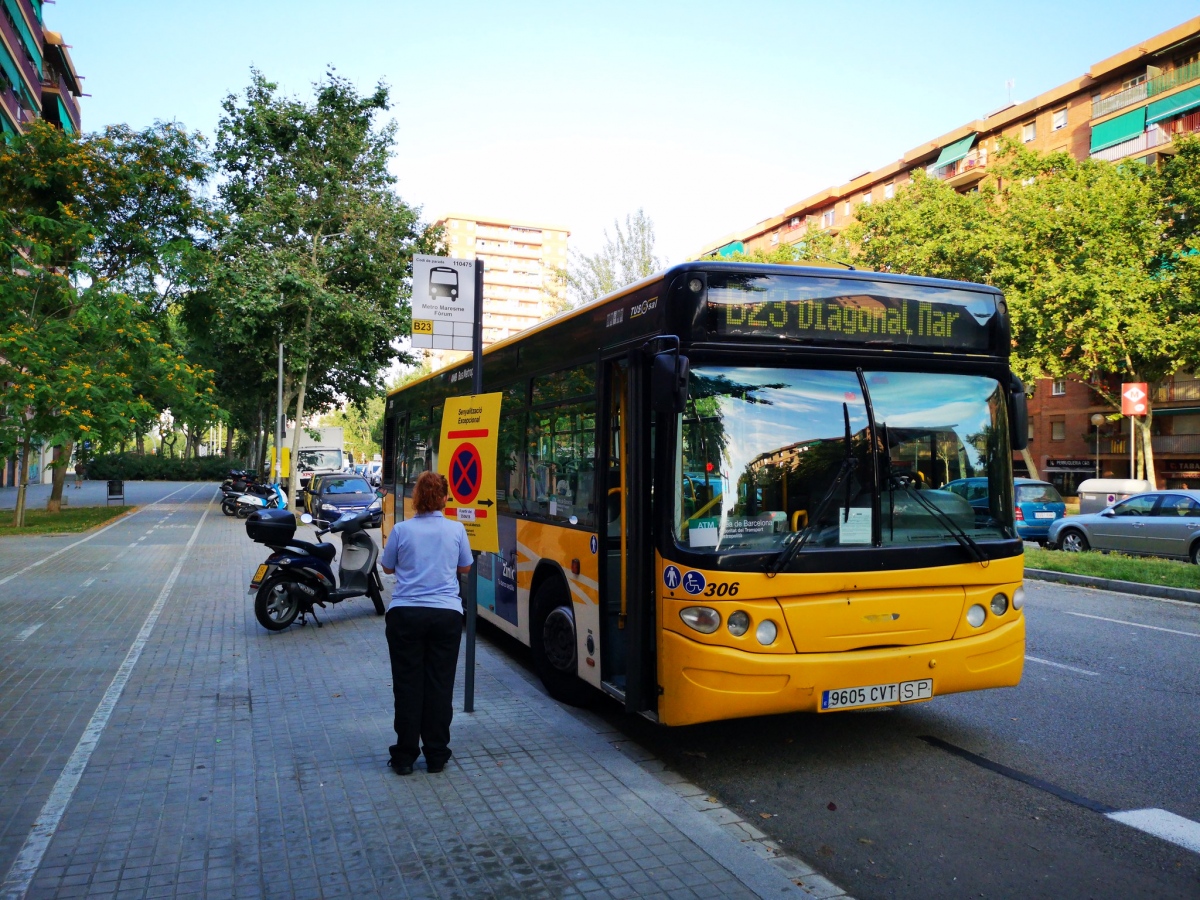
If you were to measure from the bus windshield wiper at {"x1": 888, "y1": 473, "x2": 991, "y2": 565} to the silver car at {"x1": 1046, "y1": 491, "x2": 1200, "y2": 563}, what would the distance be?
13855 mm

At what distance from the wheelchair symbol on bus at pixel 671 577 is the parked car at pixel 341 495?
20.8 m

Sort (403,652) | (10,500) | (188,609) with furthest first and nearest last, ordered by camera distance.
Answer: (10,500)
(188,609)
(403,652)

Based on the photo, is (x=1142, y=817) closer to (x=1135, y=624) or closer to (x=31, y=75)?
(x=1135, y=624)

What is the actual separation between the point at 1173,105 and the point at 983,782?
150 ft

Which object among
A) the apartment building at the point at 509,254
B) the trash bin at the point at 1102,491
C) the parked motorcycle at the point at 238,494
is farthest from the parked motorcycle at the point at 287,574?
the apartment building at the point at 509,254

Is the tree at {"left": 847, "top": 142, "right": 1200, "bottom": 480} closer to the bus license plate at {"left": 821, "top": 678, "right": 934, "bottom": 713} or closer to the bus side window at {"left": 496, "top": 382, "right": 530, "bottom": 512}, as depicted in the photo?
the bus side window at {"left": 496, "top": 382, "right": 530, "bottom": 512}

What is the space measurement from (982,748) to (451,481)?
13.2ft

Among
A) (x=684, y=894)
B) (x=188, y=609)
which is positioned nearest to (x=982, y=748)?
(x=684, y=894)

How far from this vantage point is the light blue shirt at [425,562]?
5.34 meters

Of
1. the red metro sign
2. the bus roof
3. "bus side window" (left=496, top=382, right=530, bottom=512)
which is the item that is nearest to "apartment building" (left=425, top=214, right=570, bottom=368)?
the red metro sign

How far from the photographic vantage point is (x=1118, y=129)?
44.5m

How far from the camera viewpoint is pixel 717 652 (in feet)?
16.9

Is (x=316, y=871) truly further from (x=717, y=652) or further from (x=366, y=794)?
(x=717, y=652)

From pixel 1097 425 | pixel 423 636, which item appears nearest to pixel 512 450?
pixel 423 636
